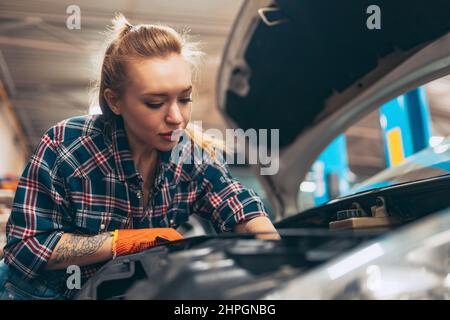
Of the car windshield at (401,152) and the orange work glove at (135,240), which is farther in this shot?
the car windshield at (401,152)

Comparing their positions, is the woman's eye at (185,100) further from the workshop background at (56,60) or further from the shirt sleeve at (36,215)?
the workshop background at (56,60)

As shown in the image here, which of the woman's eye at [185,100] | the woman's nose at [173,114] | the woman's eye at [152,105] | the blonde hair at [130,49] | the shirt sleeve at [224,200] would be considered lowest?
the shirt sleeve at [224,200]

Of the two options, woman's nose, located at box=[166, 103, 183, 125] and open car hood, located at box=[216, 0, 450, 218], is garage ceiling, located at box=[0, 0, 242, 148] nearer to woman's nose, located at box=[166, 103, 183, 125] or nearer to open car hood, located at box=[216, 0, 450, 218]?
open car hood, located at box=[216, 0, 450, 218]

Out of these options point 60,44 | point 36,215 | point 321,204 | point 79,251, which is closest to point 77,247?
point 79,251

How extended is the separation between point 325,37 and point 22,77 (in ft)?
16.6

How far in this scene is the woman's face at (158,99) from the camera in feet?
3.23

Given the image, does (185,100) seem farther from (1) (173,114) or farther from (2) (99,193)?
(2) (99,193)

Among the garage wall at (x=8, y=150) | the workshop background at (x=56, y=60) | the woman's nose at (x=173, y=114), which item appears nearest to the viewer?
the woman's nose at (x=173, y=114)

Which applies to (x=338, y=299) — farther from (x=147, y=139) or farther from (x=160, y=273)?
(x=147, y=139)

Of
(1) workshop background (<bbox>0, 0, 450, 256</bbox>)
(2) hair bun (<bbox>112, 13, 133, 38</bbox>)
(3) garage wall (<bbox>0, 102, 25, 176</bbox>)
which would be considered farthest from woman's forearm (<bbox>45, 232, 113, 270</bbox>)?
(3) garage wall (<bbox>0, 102, 25, 176</bbox>)

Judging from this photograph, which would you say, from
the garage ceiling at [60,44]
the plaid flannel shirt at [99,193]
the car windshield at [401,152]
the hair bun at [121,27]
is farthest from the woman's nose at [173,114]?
the garage ceiling at [60,44]

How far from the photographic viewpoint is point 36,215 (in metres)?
0.92

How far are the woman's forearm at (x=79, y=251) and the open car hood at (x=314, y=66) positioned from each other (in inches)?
35.5

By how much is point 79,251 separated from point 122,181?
20 centimetres
